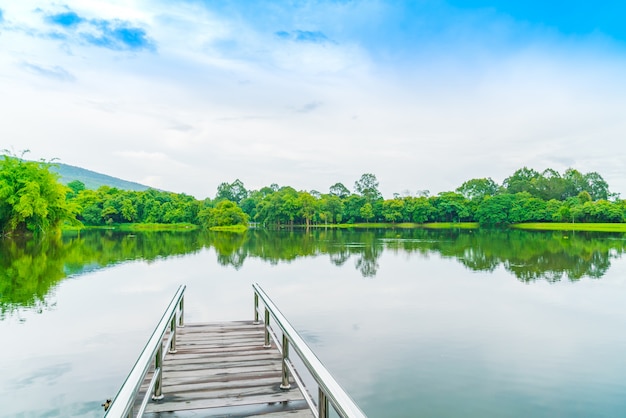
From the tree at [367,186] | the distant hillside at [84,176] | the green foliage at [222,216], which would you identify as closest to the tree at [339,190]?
the tree at [367,186]

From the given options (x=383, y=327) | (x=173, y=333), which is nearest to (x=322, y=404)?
(x=173, y=333)

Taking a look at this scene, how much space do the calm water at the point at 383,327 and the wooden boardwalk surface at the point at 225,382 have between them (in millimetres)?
1532

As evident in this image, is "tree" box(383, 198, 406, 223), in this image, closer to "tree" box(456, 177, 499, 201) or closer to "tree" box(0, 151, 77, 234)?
"tree" box(456, 177, 499, 201)

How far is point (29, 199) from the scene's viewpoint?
31031 mm

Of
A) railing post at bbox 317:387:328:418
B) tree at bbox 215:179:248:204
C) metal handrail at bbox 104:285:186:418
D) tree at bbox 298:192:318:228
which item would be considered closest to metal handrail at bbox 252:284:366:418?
railing post at bbox 317:387:328:418

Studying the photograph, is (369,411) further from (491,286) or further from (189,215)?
(189,215)

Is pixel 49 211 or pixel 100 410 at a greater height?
pixel 49 211

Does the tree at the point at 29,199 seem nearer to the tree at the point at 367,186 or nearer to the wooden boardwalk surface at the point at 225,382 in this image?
the wooden boardwalk surface at the point at 225,382

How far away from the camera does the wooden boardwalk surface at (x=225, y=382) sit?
3344 mm

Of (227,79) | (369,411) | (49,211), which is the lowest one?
(369,411)

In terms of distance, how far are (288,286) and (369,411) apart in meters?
8.86

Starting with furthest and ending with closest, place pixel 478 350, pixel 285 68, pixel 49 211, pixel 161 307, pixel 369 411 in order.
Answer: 1. pixel 49 211
2. pixel 285 68
3. pixel 161 307
4. pixel 478 350
5. pixel 369 411

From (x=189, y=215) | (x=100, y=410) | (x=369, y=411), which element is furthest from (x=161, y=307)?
(x=189, y=215)

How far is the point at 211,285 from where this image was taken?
14258 millimetres
